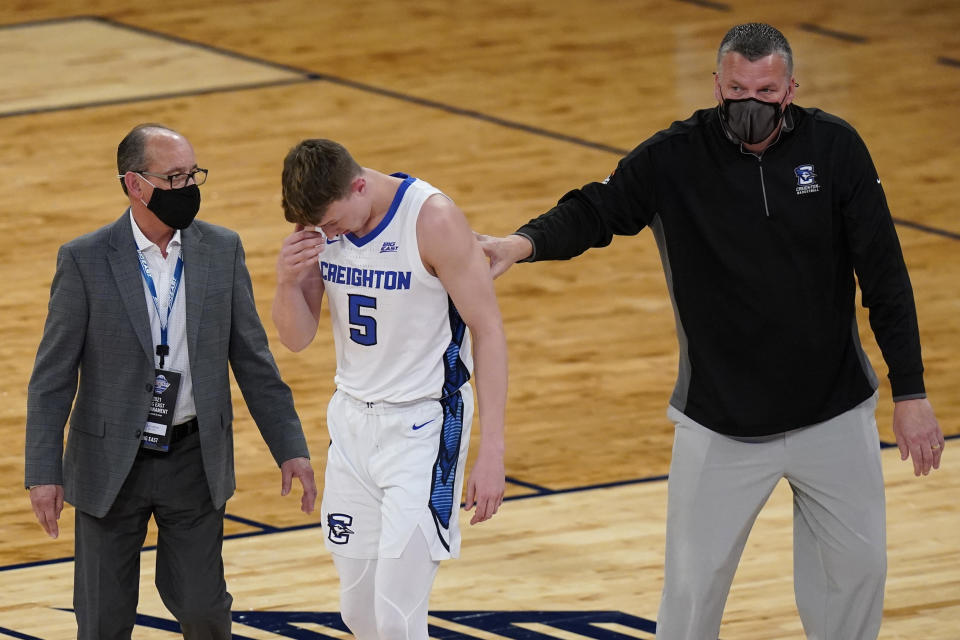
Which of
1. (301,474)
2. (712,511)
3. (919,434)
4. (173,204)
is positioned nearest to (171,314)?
(173,204)

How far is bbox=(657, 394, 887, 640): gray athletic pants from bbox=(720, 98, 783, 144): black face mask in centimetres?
74

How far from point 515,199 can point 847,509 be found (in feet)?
20.2

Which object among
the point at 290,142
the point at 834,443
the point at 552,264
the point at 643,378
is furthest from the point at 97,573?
the point at 290,142

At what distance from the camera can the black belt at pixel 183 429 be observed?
491 centimetres

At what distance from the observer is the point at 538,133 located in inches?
476

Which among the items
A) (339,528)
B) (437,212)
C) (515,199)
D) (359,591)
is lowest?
(359,591)

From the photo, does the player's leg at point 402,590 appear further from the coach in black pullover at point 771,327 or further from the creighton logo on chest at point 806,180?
the creighton logo on chest at point 806,180

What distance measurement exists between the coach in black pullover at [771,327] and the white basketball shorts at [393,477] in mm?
431

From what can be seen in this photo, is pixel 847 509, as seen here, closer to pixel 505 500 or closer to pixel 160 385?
pixel 160 385

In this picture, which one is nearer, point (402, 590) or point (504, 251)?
point (402, 590)

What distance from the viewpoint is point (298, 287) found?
15.9 feet

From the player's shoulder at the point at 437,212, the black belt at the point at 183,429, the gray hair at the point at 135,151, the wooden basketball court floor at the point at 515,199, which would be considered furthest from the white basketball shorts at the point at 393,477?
the wooden basketball court floor at the point at 515,199

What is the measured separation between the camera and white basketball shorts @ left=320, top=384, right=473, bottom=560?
4.75 meters

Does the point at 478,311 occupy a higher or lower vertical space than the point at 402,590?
higher
